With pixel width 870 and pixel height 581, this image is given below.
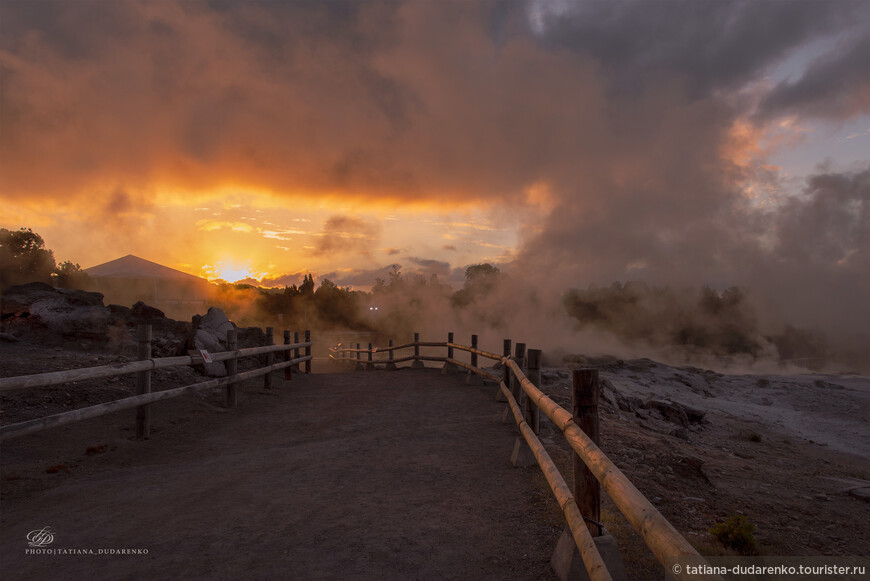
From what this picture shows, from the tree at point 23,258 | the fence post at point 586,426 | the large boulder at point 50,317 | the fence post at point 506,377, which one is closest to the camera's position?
the fence post at point 586,426

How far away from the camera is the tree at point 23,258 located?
3753 centimetres

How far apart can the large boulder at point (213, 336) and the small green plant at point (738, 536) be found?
374 inches

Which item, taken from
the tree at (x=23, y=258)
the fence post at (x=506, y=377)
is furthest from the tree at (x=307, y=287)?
the fence post at (x=506, y=377)

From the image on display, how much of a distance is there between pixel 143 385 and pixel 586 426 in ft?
19.3

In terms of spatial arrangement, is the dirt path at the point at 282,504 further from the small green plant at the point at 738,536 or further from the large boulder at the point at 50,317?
the large boulder at the point at 50,317

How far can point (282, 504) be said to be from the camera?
157 inches

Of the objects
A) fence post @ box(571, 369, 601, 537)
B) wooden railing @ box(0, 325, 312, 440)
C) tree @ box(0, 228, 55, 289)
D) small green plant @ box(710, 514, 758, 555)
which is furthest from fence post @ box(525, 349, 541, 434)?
tree @ box(0, 228, 55, 289)

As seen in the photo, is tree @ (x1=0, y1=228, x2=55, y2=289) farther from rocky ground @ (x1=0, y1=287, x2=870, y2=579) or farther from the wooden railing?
the wooden railing

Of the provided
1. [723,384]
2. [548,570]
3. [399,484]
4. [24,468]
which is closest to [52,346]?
[24,468]

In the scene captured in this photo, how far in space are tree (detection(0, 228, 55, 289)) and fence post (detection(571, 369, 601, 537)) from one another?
156ft

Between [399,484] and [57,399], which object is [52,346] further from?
[399,484]

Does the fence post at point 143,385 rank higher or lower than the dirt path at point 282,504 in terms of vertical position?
higher

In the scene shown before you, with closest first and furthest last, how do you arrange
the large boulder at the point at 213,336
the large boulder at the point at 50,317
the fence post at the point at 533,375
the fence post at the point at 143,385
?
1. the fence post at the point at 533,375
2. the fence post at the point at 143,385
3. the large boulder at the point at 213,336
4. the large boulder at the point at 50,317

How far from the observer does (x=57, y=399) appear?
6812mm
